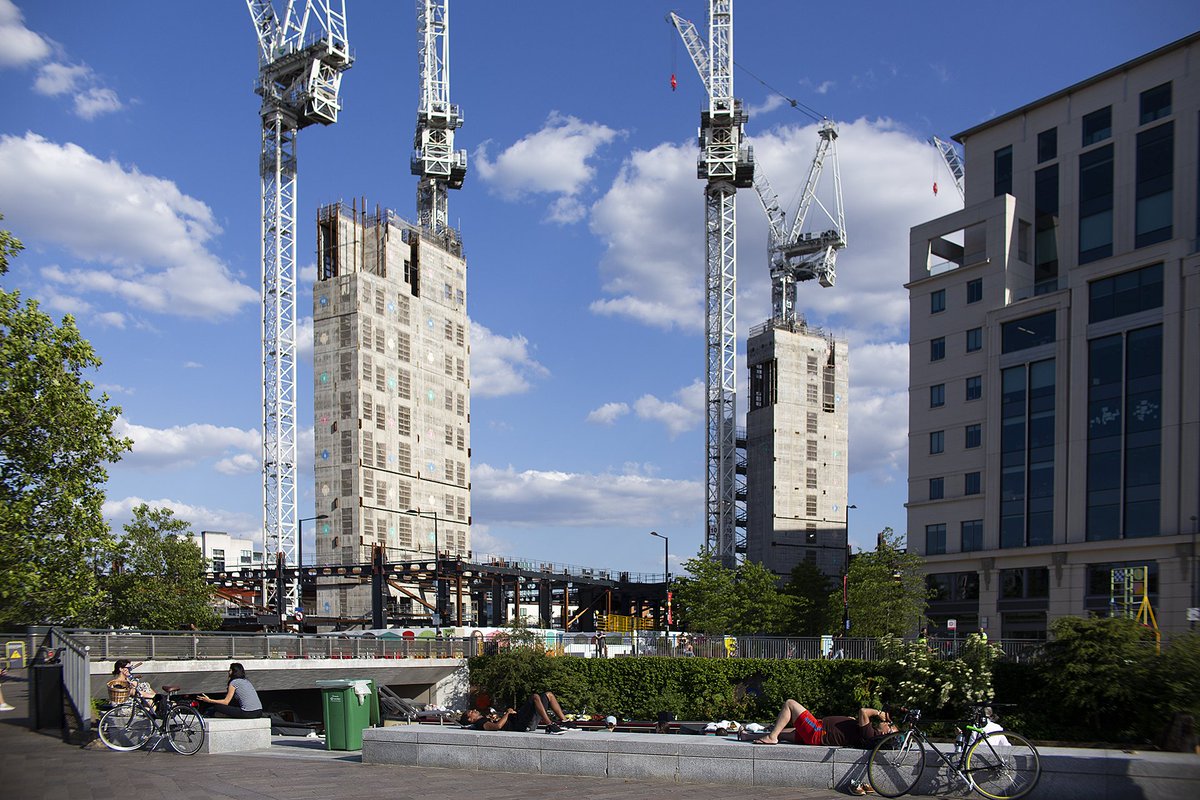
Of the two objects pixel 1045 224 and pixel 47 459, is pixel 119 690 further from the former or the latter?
pixel 1045 224

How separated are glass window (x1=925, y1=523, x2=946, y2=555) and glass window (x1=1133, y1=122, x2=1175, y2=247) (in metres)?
19.7

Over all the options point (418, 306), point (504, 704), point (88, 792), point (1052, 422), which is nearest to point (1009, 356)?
point (1052, 422)

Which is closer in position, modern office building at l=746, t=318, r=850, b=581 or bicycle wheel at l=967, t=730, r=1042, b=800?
bicycle wheel at l=967, t=730, r=1042, b=800

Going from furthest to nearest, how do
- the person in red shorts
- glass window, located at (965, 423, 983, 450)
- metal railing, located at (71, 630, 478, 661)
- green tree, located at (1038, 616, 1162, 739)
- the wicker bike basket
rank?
glass window, located at (965, 423, 983, 450)
metal railing, located at (71, 630, 478, 661)
green tree, located at (1038, 616, 1162, 739)
the wicker bike basket
the person in red shorts

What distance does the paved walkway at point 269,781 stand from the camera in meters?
13.4

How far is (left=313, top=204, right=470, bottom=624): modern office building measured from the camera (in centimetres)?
10481

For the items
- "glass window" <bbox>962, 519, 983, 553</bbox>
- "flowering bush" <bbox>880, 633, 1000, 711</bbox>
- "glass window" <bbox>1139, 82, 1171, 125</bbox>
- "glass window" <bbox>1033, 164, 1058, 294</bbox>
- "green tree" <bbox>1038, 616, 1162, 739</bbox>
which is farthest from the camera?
"glass window" <bbox>1033, 164, 1058, 294</bbox>

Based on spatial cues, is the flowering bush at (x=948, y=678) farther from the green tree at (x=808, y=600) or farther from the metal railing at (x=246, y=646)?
the green tree at (x=808, y=600)

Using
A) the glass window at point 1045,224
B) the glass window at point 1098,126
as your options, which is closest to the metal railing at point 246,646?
the glass window at point 1045,224

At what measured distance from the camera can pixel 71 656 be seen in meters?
19.6

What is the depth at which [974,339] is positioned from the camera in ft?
219

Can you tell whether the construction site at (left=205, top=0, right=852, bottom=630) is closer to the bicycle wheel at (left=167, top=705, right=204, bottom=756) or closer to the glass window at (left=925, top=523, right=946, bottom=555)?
the glass window at (left=925, top=523, right=946, bottom=555)

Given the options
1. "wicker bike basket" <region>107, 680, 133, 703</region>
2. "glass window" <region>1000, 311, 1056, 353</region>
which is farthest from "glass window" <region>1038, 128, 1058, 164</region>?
"wicker bike basket" <region>107, 680, 133, 703</region>

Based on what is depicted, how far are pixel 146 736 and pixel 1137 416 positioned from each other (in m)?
53.2
